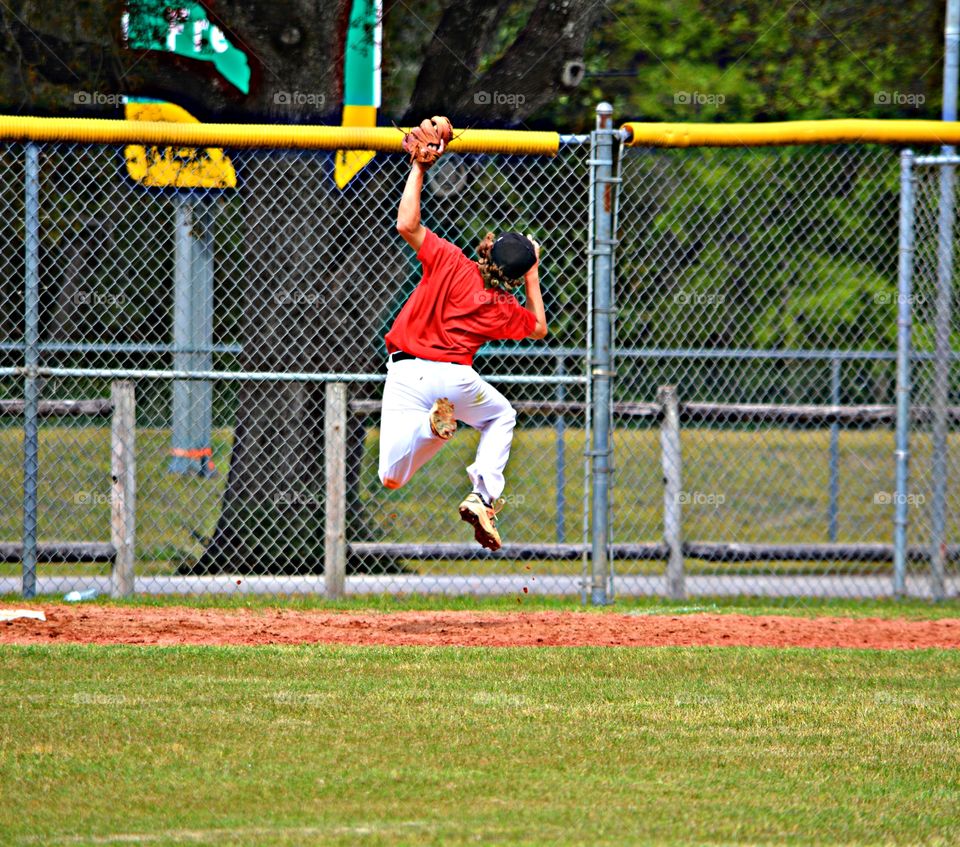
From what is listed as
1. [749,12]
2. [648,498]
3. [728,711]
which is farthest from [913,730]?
[749,12]

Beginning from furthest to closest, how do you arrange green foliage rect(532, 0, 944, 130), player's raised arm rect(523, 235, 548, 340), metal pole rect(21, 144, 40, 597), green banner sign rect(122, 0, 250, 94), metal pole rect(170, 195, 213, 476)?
green foliage rect(532, 0, 944, 130) < green banner sign rect(122, 0, 250, 94) < metal pole rect(170, 195, 213, 476) < metal pole rect(21, 144, 40, 597) < player's raised arm rect(523, 235, 548, 340)

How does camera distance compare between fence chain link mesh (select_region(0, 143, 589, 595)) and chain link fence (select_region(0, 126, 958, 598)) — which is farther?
fence chain link mesh (select_region(0, 143, 589, 595))

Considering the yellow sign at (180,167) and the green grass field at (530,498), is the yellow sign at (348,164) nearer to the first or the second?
the yellow sign at (180,167)

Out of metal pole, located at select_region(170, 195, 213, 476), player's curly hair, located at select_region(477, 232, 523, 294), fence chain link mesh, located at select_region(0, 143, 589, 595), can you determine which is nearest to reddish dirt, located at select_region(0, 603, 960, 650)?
fence chain link mesh, located at select_region(0, 143, 589, 595)

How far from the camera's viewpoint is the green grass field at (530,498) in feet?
39.8

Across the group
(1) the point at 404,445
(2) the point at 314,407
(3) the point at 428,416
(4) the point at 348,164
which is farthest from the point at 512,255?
(2) the point at 314,407

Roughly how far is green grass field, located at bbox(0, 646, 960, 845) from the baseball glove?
247 centimetres

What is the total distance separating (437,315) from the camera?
725 centimetres

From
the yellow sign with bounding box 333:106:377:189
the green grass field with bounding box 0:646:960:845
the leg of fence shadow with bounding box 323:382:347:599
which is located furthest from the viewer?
the yellow sign with bounding box 333:106:377:189

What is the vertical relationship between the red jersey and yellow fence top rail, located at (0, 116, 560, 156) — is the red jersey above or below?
below

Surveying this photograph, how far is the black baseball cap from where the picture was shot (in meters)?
7.15

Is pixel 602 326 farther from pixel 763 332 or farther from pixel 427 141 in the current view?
pixel 763 332

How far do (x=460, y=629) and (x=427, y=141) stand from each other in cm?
269

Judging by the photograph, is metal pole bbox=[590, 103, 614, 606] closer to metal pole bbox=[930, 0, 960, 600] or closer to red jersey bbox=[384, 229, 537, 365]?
red jersey bbox=[384, 229, 537, 365]
